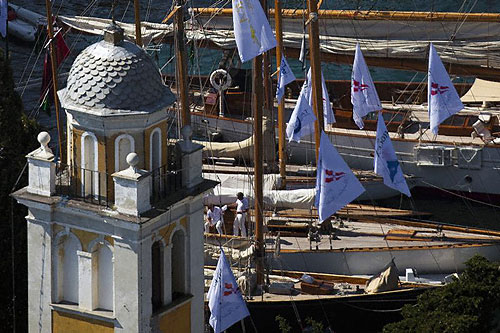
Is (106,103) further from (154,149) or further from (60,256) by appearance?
(60,256)

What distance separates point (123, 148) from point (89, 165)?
2.59ft

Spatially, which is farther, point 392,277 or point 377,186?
point 377,186

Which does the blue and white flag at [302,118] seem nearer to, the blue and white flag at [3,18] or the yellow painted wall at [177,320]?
the blue and white flag at [3,18]

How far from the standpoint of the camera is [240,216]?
169 ft

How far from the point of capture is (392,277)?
48969mm

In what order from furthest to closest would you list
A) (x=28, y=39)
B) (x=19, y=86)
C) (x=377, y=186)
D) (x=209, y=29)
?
(x=28, y=39), (x=19, y=86), (x=209, y=29), (x=377, y=186)

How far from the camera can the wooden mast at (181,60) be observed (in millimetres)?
49375

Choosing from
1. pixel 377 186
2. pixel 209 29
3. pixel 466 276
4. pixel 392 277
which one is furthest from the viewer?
pixel 209 29

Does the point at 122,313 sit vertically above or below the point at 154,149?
below

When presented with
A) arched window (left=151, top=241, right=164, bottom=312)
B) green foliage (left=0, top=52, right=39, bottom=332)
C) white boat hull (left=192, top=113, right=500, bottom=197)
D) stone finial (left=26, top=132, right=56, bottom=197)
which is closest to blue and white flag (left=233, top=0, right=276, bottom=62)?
green foliage (left=0, top=52, right=39, bottom=332)

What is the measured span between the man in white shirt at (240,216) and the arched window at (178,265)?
17.7 metres

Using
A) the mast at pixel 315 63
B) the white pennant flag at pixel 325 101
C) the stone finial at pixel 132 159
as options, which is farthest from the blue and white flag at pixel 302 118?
the stone finial at pixel 132 159

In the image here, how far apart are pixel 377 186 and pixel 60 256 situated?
3003cm

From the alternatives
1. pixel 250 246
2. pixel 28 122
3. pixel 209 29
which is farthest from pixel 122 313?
pixel 209 29
